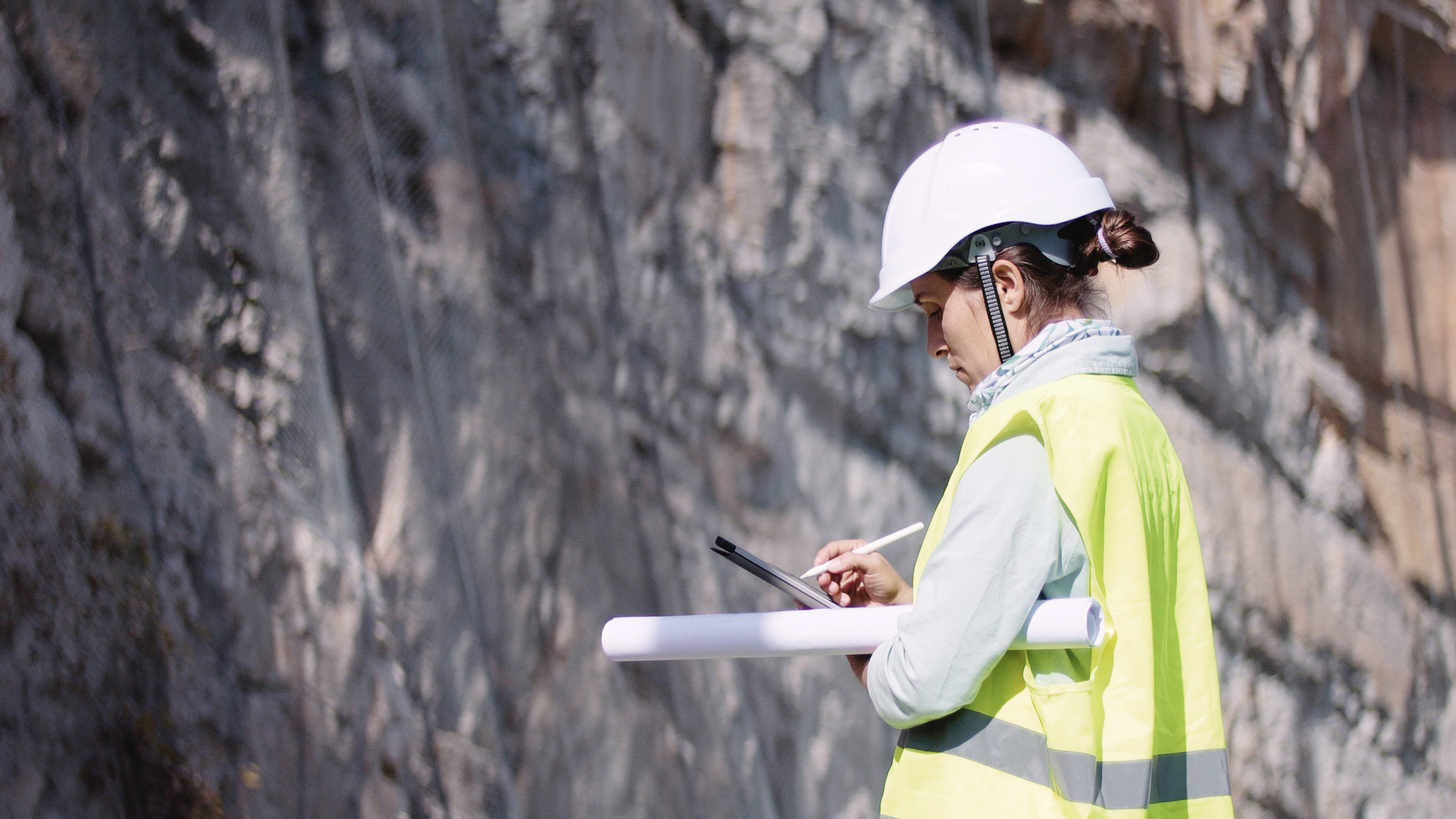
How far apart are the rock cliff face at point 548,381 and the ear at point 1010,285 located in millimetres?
1035

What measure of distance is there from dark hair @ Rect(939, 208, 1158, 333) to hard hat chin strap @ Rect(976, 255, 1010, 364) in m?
0.01

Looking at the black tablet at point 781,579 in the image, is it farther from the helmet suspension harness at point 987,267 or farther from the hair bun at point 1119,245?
the hair bun at point 1119,245

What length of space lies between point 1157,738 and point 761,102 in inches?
74.5

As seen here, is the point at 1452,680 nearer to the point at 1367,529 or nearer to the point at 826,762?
the point at 1367,529

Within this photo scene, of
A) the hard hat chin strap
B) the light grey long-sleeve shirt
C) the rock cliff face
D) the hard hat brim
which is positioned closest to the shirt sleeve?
the light grey long-sleeve shirt

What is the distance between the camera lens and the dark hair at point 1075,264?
99 cm

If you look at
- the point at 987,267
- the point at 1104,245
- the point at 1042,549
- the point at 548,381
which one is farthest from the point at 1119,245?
the point at 548,381

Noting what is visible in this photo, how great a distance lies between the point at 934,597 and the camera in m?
0.87

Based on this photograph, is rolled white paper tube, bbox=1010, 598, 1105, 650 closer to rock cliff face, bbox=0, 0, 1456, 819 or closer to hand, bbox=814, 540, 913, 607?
hand, bbox=814, 540, 913, 607

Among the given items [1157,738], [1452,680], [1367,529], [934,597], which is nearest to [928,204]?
[934,597]

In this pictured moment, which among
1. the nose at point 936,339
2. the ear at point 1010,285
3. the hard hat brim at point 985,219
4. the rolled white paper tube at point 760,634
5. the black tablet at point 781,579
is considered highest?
the hard hat brim at point 985,219

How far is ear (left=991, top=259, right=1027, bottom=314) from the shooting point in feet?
3.23

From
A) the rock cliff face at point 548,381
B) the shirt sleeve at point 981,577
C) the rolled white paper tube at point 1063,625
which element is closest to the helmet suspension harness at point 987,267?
the shirt sleeve at point 981,577

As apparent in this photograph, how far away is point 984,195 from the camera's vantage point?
1023 mm
